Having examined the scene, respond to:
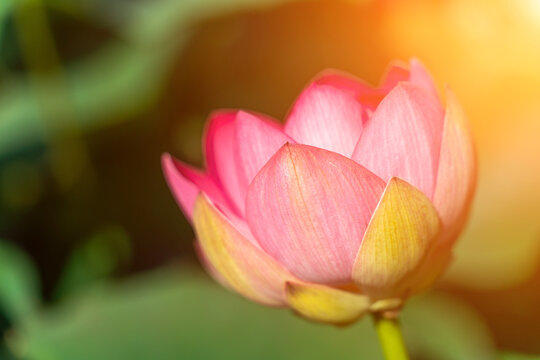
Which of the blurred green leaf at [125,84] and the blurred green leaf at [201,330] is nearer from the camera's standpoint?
the blurred green leaf at [201,330]

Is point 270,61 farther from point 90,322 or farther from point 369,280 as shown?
point 369,280

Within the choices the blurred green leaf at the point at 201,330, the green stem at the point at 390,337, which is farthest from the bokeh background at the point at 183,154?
the green stem at the point at 390,337

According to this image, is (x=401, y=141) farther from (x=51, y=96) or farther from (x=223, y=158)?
(x=51, y=96)

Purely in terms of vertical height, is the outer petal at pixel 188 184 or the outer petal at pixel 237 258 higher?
the outer petal at pixel 188 184

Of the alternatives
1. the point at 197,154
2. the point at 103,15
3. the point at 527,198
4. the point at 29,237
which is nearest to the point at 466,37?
the point at 527,198

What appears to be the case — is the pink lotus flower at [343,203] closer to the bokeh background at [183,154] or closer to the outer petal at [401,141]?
the outer petal at [401,141]

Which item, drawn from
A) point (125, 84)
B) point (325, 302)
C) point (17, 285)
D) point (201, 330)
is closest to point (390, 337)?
point (325, 302)
